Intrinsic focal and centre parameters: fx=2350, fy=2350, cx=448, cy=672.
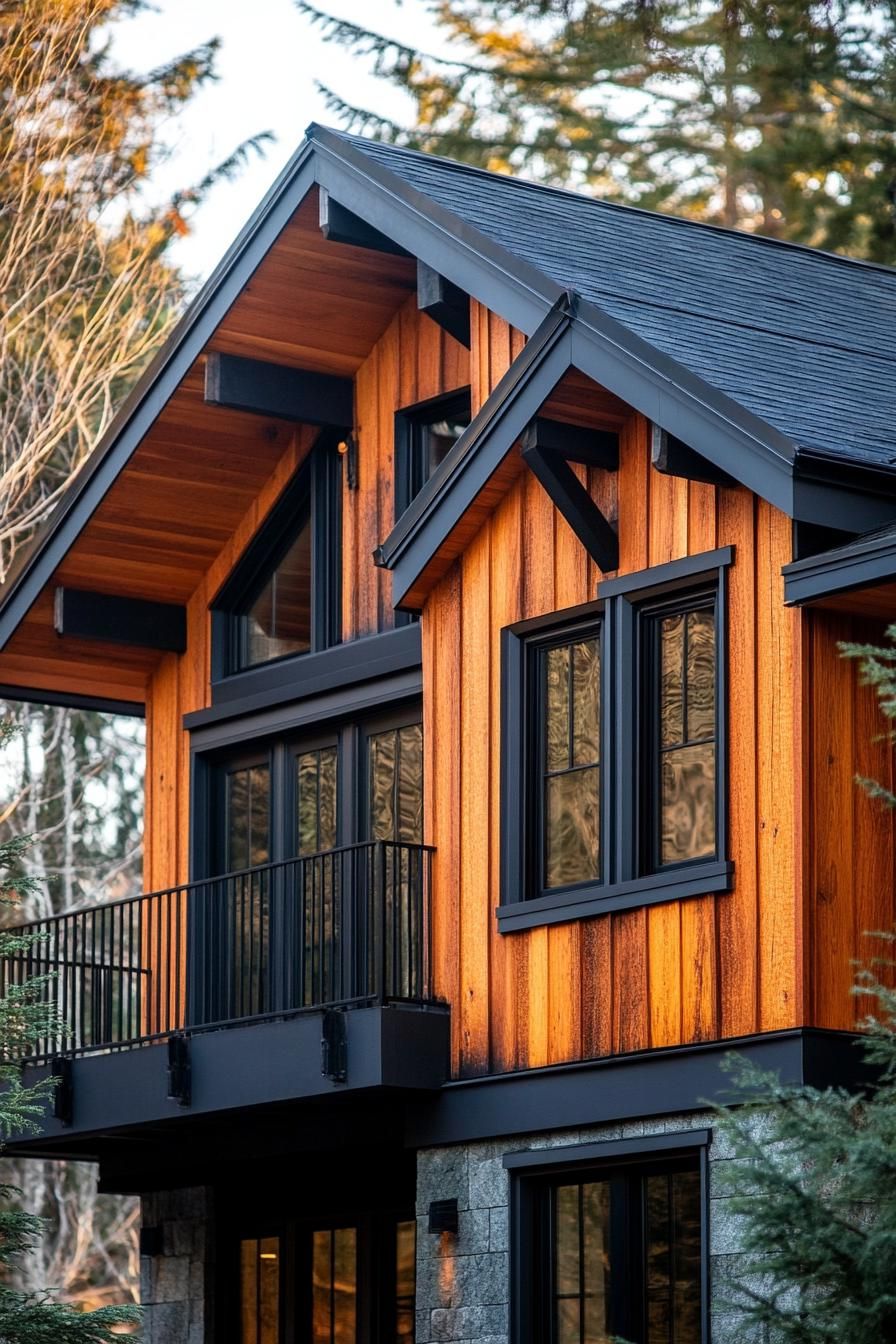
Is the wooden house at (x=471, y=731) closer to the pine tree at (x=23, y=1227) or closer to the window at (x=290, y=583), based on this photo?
the window at (x=290, y=583)

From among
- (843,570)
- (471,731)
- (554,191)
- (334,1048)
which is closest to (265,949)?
(334,1048)

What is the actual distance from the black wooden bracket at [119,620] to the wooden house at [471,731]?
0.03m

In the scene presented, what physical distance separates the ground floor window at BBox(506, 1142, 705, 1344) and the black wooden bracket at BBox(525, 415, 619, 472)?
11.5ft

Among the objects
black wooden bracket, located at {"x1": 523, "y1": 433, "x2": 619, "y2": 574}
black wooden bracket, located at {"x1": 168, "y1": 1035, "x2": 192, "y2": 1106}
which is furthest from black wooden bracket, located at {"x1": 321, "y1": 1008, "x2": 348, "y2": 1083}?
Result: black wooden bracket, located at {"x1": 523, "y1": 433, "x2": 619, "y2": 574}

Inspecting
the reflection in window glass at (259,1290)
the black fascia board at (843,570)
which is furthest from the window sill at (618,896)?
the reflection in window glass at (259,1290)

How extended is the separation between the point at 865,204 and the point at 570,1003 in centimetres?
1482

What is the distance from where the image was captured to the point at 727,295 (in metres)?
13.8

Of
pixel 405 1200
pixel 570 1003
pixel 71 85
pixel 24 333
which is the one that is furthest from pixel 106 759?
pixel 570 1003

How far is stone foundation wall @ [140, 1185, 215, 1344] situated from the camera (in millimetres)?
14992

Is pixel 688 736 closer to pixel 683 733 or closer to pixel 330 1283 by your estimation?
pixel 683 733

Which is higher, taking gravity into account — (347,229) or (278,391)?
(347,229)

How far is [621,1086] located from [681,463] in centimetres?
303

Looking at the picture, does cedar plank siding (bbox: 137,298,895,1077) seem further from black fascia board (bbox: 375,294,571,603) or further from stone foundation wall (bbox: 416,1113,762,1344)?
stone foundation wall (bbox: 416,1113,762,1344)

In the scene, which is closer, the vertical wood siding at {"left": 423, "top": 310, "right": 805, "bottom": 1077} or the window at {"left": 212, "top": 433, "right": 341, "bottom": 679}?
the vertical wood siding at {"left": 423, "top": 310, "right": 805, "bottom": 1077}
